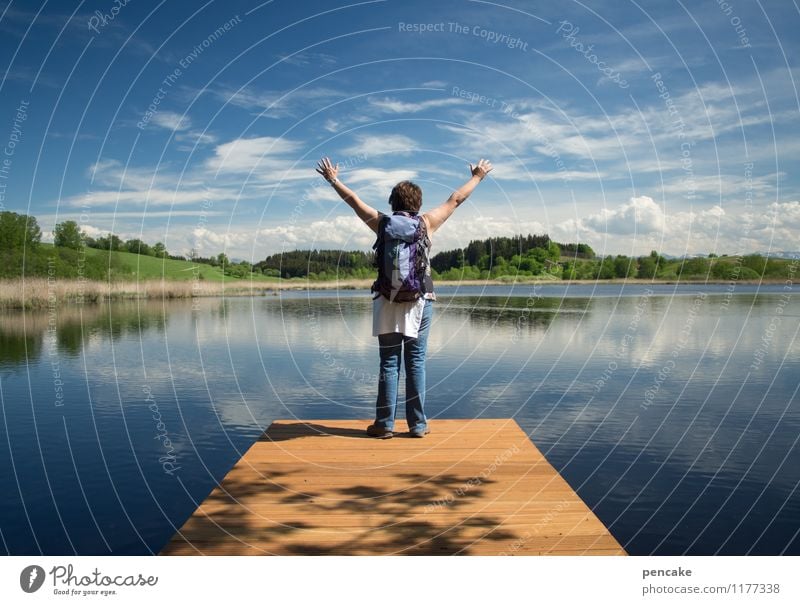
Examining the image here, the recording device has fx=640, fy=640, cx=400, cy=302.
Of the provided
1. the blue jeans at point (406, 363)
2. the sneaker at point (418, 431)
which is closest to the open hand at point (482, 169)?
the blue jeans at point (406, 363)

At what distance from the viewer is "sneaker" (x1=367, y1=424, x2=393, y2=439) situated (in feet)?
25.1

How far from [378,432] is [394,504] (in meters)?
2.24

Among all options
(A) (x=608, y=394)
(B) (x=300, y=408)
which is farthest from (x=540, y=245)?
(B) (x=300, y=408)

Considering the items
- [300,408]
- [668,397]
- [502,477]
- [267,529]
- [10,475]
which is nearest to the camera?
[267,529]

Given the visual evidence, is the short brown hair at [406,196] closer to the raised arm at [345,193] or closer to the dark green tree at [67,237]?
the raised arm at [345,193]

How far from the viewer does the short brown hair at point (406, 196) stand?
714cm

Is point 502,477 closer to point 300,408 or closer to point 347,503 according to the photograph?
point 347,503

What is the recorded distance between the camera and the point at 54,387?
1617 cm


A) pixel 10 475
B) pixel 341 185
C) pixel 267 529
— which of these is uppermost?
pixel 341 185

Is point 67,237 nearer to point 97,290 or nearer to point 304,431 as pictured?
point 97,290

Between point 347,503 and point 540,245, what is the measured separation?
138 ft
